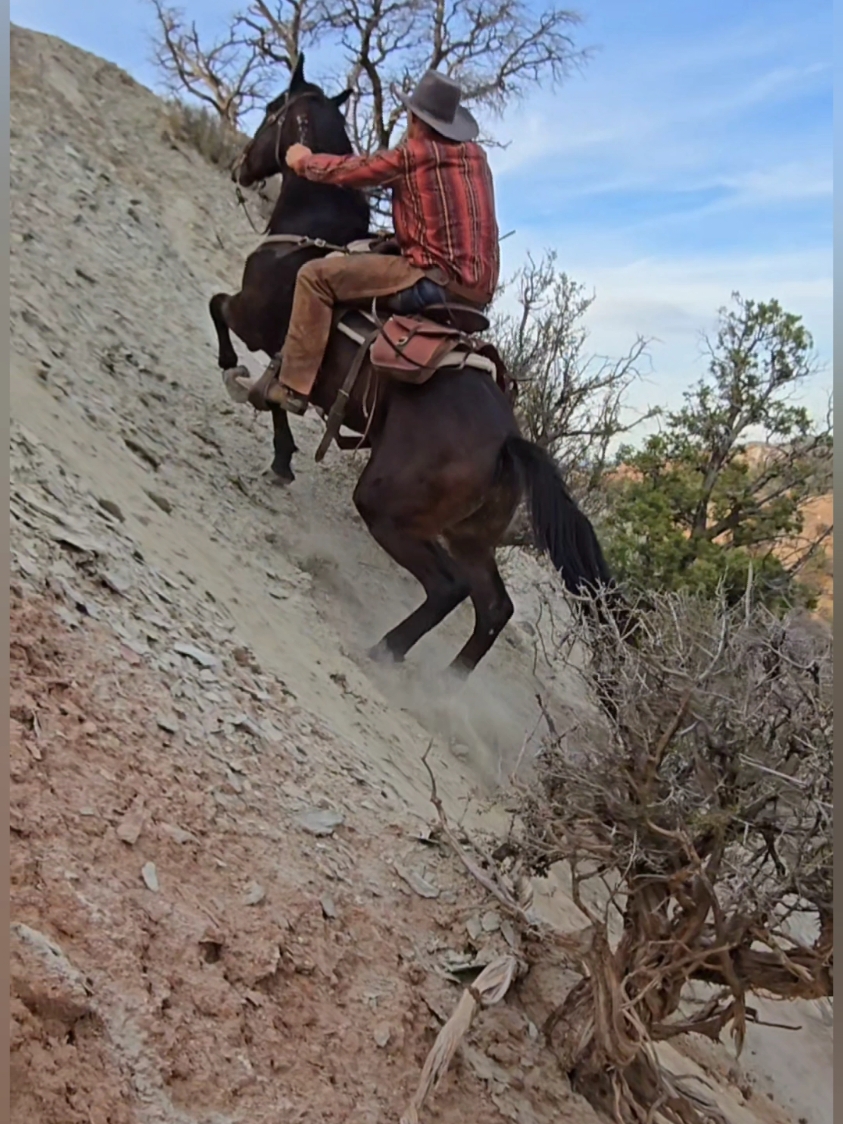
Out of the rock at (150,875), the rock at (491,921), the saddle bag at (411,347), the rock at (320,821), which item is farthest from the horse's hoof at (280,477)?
the rock at (150,875)

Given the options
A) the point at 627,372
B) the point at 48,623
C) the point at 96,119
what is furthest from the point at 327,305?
the point at 96,119

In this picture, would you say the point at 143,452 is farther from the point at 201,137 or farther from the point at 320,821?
the point at 201,137

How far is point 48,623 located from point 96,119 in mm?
8626

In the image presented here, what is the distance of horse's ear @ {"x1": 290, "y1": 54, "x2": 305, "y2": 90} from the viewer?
15.8 feet

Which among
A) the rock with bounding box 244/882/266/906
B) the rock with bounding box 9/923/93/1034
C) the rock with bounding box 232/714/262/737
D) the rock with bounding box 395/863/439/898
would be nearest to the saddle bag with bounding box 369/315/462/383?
the rock with bounding box 232/714/262/737

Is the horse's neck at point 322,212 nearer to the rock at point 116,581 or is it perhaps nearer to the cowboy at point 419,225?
the cowboy at point 419,225

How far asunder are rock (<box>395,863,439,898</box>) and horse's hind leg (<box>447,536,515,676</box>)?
194 centimetres

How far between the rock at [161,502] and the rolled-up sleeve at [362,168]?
5.33 ft

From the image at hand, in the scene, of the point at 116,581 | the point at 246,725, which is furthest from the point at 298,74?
the point at 246,725

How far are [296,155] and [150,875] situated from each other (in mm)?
3713

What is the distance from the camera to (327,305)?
475 cm

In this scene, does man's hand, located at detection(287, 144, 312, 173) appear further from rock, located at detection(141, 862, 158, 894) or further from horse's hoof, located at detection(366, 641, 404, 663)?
rock, located at detection(141, 862, 158, 894)

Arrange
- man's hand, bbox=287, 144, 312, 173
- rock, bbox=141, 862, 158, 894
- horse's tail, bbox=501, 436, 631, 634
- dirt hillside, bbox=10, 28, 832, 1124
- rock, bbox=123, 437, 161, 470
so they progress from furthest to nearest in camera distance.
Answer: rock, bbox=123, 437, 161, 470
man's hand, bbox=287, 144, 312, 173
horse's tail, bbox=501, 436, 631, 634
rock, bbox=141, 862, 158, 894
dirt hillside, bbox=10, 28, 832, 1124

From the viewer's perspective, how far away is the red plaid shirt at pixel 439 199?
424 cm
